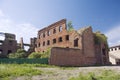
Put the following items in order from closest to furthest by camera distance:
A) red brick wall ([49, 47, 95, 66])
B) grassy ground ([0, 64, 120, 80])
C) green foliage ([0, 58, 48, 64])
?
grassy ground ([0, 64, 120, 80])
green foliage ([0, 58, 48, 64])
red brick wall ([49, 47, 95, 66])

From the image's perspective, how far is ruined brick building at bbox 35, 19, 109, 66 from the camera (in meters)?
30.2

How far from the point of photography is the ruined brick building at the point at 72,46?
30.2 meters

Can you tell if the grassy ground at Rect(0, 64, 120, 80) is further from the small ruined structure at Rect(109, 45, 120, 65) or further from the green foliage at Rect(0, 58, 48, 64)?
the small ruined structure at Rect(109, 45, 120, 65)

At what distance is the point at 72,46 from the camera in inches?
1496

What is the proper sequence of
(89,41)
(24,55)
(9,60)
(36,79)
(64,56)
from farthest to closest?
(24,55)
(89,41)
(64,56)
(9,60)
(36,79)

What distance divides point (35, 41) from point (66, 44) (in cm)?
1726

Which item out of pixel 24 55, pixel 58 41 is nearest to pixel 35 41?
pixel 24 55

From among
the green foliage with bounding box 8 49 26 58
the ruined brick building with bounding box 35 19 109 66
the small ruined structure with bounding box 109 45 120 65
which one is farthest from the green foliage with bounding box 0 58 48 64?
the small ruined structure with bounding box 109 45 120 65

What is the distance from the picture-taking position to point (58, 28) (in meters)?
43.5

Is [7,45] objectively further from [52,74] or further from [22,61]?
[52,74]

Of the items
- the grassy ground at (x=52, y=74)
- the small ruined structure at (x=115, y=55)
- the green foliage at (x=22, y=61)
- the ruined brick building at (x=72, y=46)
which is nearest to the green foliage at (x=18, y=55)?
the ruined brick building at (x=72, y=46)

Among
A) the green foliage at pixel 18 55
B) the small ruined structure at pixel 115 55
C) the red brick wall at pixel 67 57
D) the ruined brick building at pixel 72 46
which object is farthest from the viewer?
the small ruined structure at pixel 115 55

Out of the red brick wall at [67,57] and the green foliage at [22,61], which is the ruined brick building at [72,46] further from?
the green foliage at [22,61]

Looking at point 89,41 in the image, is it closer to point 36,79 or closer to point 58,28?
point 58,28
